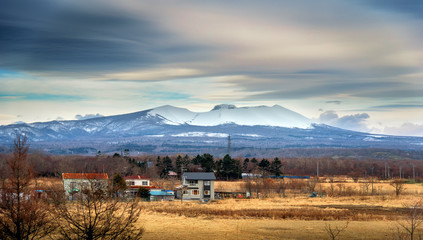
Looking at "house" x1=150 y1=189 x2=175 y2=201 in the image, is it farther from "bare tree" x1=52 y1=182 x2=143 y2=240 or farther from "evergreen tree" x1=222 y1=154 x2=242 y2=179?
"bare tree" x1=52 y1=182 x2=143 y2=240

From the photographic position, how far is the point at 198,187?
5125cm

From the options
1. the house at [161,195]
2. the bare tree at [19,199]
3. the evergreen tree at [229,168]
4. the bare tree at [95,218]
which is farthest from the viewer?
the evergreen tree at [229,168]

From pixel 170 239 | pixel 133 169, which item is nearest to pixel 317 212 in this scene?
pixel 170 239

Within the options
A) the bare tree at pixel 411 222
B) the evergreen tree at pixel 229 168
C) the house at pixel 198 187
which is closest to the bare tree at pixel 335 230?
the bare tree at pixel 411 222

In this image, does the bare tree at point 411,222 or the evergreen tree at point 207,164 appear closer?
the bare tree at point 411,222

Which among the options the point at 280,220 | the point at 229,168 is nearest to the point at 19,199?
the point at 280,220

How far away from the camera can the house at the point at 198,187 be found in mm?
50719

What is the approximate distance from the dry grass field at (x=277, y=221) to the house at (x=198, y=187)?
8.59 meters

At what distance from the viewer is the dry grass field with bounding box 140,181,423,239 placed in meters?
24.9

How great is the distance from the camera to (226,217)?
3247 centimetres

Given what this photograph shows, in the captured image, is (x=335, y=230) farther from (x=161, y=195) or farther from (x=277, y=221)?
(x=161, y=195)

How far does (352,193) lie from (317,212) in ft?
60.4

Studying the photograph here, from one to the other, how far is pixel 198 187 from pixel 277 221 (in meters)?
21.6

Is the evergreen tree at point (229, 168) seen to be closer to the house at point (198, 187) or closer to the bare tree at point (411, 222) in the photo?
the house at point (198, 187)
